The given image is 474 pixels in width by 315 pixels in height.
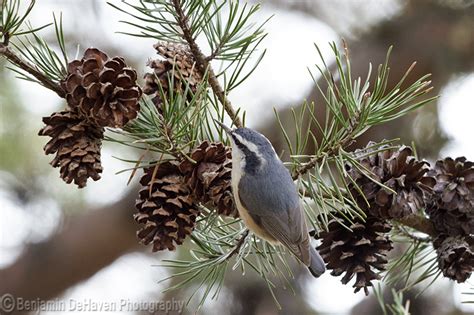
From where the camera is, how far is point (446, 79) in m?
2.23

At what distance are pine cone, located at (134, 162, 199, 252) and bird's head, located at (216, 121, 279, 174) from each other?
116 millimetres

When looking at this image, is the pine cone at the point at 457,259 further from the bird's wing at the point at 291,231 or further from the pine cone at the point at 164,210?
the pine cone at the point at 164,210

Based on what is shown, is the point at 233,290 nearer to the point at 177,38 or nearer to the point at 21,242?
the point at 21,242

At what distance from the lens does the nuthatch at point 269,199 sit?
1107mm

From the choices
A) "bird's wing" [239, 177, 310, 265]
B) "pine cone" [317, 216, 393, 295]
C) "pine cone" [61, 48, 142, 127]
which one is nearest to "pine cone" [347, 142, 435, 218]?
"pine cone" [317, 216, 393, 295]

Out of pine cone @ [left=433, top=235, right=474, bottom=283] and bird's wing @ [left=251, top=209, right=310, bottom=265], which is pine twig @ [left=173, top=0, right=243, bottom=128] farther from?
pine cone @ [left=433, top=235, right=474, bottom=283]

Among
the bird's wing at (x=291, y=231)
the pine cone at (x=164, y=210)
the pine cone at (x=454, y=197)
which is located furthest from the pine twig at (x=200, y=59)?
the pine cone at (x=454, y=197)

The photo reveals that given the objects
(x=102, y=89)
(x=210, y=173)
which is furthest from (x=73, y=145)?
(x=210, y=173)

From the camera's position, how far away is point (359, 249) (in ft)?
3.31

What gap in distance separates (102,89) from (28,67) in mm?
106

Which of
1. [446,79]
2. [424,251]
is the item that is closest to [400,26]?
[446,79]

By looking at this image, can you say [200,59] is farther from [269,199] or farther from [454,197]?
[454,197]

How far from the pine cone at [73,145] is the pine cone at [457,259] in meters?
0.53

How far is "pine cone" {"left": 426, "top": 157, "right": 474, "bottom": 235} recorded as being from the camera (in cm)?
104
